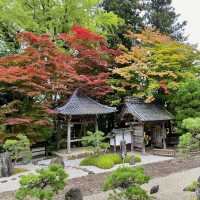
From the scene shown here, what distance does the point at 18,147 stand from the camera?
50.8 feet

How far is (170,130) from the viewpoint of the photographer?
2242cm

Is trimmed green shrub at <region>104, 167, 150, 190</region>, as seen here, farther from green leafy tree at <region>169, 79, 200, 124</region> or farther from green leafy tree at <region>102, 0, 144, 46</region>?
green leafy tree at <region>102, 0, 144, 46</region>

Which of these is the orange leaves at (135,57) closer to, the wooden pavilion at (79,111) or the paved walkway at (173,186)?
the wooden pavilion at (79,111)

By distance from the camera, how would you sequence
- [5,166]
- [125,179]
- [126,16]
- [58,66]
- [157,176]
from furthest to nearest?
[126,16] < [58,66] < [5,166] < [157,176] < [125,179]

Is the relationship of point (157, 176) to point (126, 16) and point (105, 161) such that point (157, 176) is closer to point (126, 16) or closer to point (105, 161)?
point (105, 161)

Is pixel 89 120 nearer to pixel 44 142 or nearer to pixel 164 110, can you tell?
pixel 44 142

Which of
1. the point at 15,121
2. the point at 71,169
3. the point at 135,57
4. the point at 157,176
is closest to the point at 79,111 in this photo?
the point at 15,121

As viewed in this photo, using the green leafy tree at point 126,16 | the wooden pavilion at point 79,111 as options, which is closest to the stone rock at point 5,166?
the wooden pavilion at point 79,111

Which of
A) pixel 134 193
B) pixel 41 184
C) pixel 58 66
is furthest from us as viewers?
pixel 58 66

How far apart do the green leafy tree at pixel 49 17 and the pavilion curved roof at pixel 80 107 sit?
602cm

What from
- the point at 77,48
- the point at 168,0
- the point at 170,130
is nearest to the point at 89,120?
the point at 77,48

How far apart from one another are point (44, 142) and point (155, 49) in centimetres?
873

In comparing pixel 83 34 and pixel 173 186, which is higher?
pixel 83 34

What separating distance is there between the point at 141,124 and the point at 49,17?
10.3 meters
